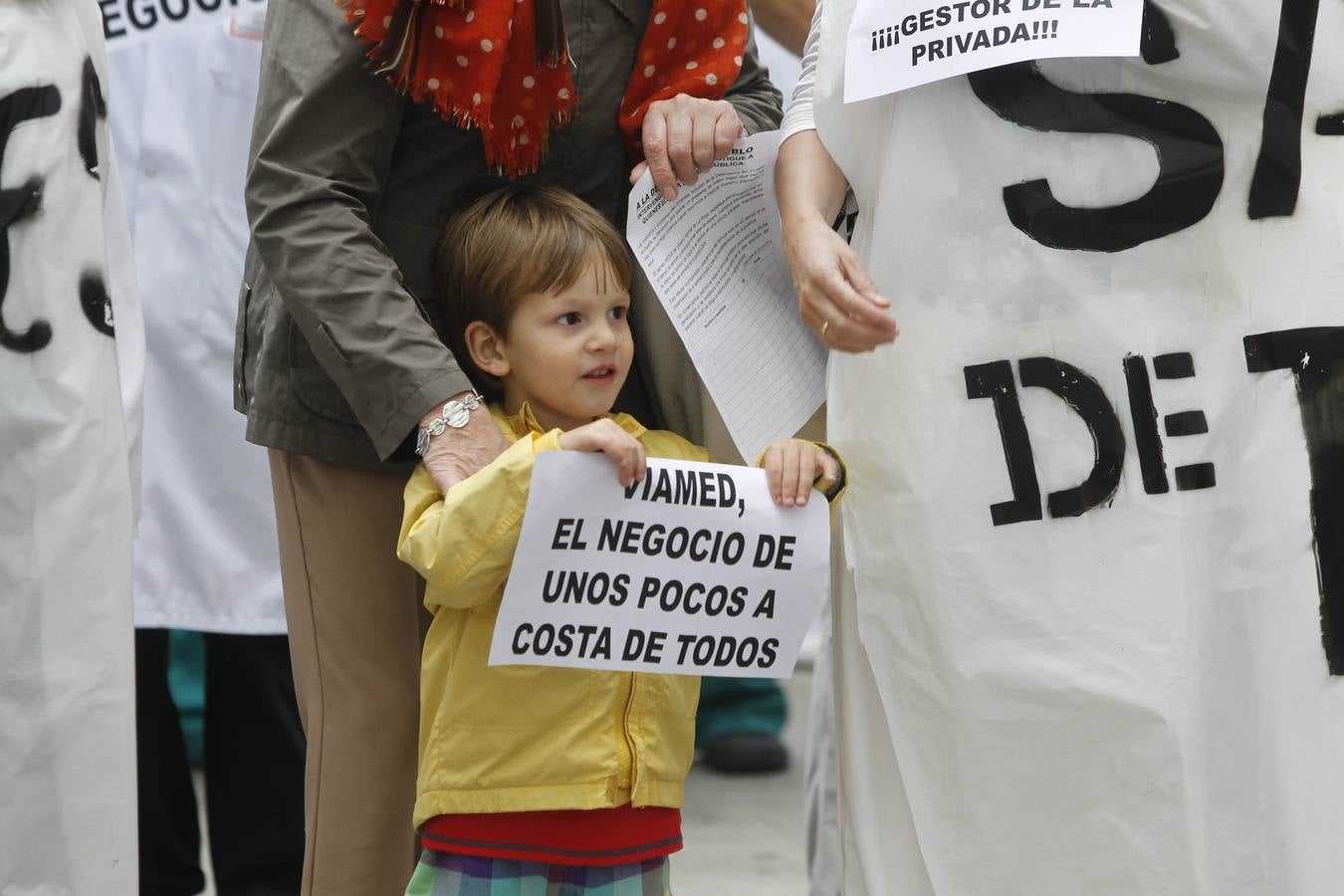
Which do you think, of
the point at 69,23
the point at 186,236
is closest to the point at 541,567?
the point at 69,23

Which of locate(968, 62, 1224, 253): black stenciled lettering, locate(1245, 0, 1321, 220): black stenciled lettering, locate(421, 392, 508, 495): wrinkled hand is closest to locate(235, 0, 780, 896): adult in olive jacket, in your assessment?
locate(421, 392, 508, 495): wrinkled hand

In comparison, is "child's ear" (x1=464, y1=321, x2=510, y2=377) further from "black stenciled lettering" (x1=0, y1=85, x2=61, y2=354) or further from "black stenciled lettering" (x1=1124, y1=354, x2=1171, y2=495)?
"black stenciled lettering" (x1=1124, y1=354, x2=1171, y2=495)

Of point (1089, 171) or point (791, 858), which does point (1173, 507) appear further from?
point (791, 858)

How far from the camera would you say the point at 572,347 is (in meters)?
2.08

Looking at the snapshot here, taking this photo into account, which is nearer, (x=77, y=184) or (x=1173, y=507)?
(x=1173, y=507)

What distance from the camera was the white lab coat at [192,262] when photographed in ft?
11.6

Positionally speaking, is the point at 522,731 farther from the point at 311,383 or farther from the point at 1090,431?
the point at 1090,431

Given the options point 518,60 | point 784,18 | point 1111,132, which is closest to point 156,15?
point 784,18

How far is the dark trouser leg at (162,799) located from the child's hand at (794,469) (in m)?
1.67

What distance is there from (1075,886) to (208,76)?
2410mm

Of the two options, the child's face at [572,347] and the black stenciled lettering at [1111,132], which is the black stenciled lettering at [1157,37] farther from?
the child's face at [572,347]

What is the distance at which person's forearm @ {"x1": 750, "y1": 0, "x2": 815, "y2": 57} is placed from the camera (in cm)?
319

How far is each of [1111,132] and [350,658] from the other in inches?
41.9

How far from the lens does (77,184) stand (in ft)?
6.79
